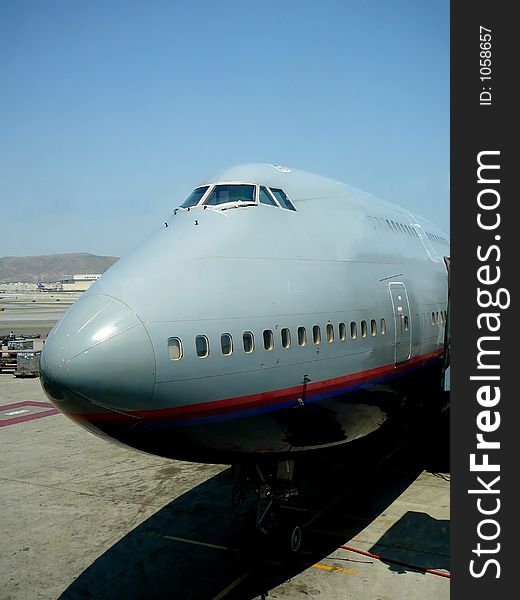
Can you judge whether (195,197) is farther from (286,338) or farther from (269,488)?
(269,488)

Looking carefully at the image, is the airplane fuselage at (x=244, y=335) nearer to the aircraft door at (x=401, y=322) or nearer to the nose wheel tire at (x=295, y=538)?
the aircraft door at (x=401, y=322)

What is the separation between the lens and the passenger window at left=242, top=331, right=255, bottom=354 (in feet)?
29.8

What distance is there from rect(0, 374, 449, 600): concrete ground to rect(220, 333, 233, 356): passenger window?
3.89m

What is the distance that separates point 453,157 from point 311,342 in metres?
3.74

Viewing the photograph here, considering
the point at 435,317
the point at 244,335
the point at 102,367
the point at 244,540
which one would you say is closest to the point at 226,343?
the point at 244,335

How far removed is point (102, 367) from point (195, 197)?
15.6 feet

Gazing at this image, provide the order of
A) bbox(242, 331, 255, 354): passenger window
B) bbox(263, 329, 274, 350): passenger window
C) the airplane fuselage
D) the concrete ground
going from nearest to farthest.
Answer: the airplane fuselage
bbox(242, 331, 255, 354): passenger window
bbox(263, 329, 274, 350): passenger window
the concrete ground

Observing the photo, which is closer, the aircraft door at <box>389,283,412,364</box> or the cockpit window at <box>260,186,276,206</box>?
the cockpit window at <box>260,186,276,206</box>

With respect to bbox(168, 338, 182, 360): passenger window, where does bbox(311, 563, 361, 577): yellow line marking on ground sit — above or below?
below

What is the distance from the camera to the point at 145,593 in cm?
1104

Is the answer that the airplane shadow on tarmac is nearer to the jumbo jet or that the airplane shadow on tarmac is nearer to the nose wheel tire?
the nose wheel tire

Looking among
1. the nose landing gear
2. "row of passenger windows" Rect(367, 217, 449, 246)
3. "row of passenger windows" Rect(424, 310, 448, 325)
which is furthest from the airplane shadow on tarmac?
"row of passenger windows" Rect(367, 217, 449, 246)

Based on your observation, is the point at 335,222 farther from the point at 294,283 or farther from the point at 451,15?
the point at 451,15

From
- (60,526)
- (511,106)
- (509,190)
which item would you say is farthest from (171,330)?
(60,526)
